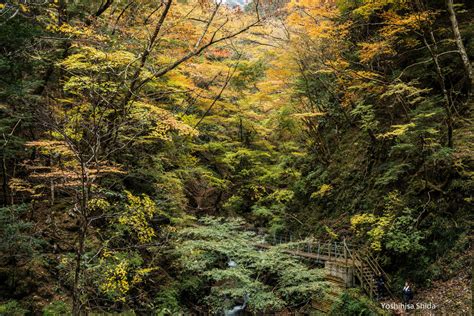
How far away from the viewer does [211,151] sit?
20969 millimetres

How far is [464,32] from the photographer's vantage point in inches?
552

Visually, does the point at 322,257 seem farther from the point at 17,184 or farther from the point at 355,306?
the point at 17,184

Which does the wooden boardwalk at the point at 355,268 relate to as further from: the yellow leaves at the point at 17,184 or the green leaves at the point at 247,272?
the yellow leaves at the point at 17,184

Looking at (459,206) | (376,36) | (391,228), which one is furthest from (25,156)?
(376,36)

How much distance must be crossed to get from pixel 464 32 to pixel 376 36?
368 centimetres

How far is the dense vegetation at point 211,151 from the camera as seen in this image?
25.6 feet

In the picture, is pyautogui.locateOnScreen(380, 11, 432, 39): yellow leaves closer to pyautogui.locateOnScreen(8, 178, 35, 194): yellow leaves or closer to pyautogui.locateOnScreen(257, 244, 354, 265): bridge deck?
pyautogui.locateOnScreen(257, 244, 354, 265): bridge deck

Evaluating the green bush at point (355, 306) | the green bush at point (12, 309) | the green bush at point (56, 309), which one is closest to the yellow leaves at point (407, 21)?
the green bush at point (355, 306)

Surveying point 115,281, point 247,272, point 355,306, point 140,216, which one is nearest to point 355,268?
point 355,306

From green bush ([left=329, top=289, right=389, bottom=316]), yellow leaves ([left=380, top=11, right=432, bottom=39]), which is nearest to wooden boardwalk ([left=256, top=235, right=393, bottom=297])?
green bush ([left=329, top=289, right=389, bottom=316])

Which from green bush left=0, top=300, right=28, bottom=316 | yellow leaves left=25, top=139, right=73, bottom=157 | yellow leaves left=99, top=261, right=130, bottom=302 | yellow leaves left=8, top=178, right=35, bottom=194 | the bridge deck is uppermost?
yellow leaves left=25, top=139, right=73, bottom=157

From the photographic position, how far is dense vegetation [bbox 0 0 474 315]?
25.6 ft

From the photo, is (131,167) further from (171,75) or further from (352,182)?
(352,182)

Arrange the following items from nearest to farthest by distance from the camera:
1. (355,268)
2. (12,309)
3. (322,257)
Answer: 1. (12,309)
2. (355,268)
3. (322,257)
